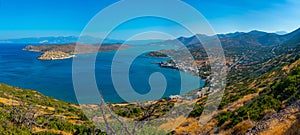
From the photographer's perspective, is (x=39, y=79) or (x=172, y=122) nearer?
(x=172, y=122)

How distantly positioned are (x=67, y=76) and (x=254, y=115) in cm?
6695

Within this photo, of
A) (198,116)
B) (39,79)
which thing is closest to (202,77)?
(39,79)

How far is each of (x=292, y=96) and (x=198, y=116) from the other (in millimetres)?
7031

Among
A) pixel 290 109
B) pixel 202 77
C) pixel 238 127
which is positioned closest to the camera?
pixel 290 109

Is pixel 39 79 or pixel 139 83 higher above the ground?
pixel 39 79

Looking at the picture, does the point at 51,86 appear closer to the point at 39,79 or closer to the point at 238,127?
the point at 39,79

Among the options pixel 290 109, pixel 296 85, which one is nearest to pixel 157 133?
pixel 290 109

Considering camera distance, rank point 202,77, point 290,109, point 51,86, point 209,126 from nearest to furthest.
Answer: point 290,109 < point 209,126 < point 51,86 < point 202,77

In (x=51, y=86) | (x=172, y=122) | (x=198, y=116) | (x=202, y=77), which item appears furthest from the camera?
(x=202, y=77)

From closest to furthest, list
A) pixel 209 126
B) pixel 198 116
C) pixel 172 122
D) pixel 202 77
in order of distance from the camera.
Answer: pixel 172 122
pixel 209 126
pixel 198 116
pixel 202 77

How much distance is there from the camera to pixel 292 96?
505 inches

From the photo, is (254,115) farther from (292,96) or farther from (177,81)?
(177,81)

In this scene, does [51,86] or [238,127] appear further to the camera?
[51,86]

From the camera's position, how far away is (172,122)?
1366 cm
